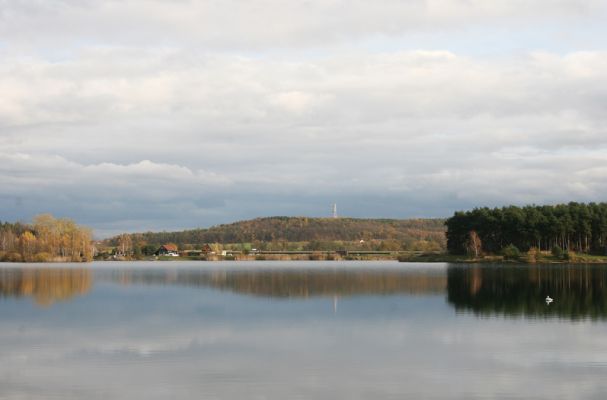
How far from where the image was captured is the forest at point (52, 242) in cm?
13812

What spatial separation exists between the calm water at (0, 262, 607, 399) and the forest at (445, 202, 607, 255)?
73.6 meters

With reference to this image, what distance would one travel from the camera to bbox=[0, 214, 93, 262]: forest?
138 meters

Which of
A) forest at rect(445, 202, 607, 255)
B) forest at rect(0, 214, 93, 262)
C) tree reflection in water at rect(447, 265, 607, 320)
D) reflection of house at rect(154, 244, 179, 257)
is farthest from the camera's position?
reflection of house at rect(154, 244, 179, 257)

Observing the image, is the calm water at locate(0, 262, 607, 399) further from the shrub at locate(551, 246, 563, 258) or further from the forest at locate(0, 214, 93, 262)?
the forest at locate(0, 214, 93, 262)

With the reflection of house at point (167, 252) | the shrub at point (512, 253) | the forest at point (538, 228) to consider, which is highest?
the forest at point (538, 228)

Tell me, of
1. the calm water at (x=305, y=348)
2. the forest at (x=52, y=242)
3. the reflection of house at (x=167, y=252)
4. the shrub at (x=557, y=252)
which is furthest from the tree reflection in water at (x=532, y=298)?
the reflection of house at (x=167, y=252)

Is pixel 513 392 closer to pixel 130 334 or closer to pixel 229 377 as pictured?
pixel 229 377

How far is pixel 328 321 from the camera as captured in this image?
105 ft

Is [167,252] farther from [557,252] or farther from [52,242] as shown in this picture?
[557,252]

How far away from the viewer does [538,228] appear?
116250mm

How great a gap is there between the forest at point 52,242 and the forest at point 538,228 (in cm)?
7435

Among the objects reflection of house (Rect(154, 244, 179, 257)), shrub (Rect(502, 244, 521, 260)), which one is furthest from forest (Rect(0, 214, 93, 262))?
shrub (Rect(502, 244, 521, 260))

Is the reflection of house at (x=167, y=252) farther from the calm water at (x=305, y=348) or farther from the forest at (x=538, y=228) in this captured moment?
the calm water at (x=305, y=348)

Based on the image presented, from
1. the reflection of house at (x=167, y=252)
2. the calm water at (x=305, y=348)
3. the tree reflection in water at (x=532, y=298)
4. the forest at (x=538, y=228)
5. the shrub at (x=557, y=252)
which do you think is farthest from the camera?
the reflection of house at (x=167, y=252)
